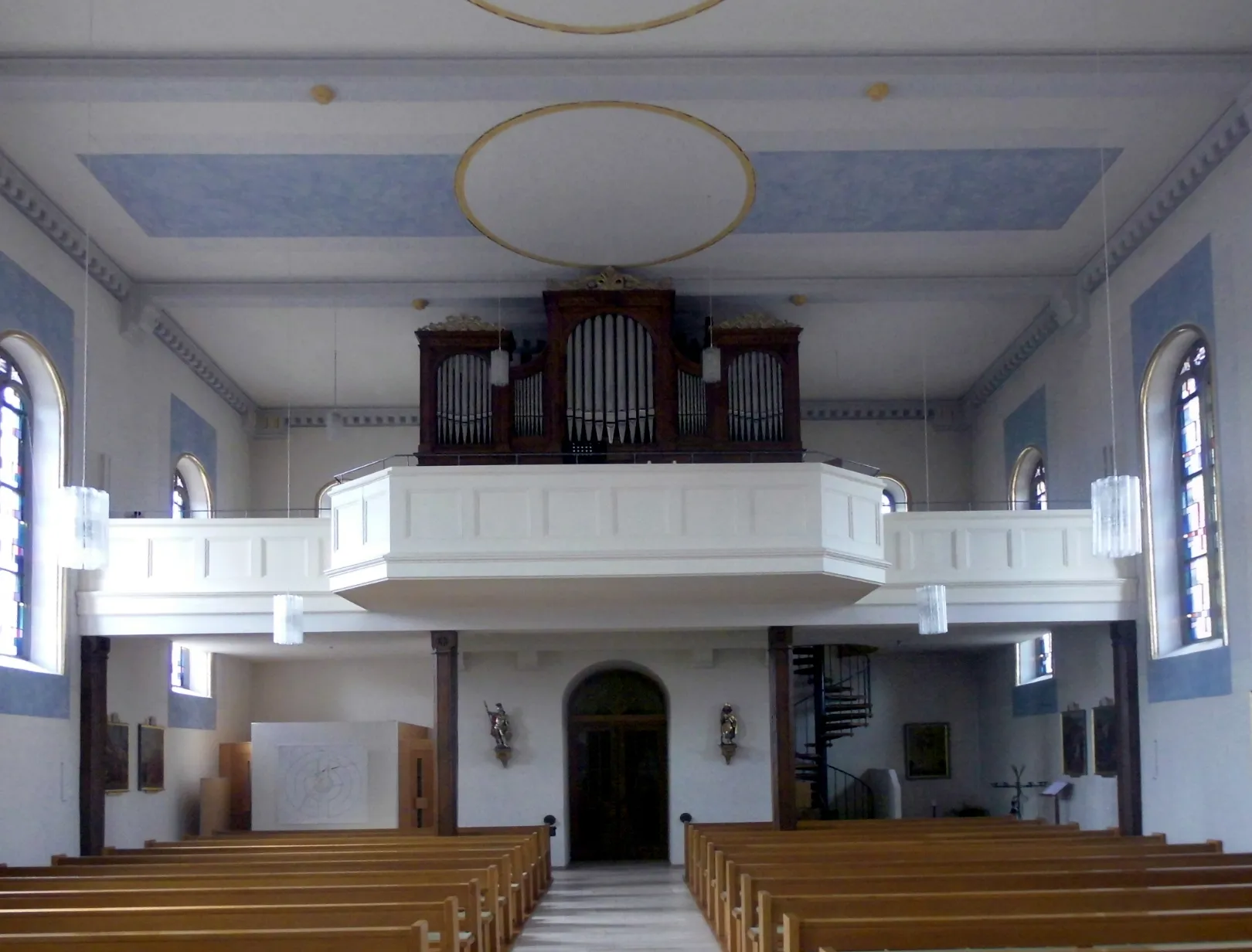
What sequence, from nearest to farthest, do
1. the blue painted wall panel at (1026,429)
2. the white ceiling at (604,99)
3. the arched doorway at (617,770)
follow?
the white ceiling at (604,99), the blue painted wall panel at (1026,429), the arched doorway at (617,770)

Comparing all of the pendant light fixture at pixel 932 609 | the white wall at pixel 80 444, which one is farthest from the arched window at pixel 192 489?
the pendant light fixture at pixel 932 609

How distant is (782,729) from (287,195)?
306 inches

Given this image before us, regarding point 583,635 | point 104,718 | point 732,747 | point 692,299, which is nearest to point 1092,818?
point 732,747

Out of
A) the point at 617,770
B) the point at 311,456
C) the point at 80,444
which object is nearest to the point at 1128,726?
the point at 617,770

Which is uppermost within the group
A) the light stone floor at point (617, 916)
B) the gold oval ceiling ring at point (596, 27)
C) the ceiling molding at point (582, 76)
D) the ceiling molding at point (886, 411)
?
the gold oval ceiling ring at point (596, 27)

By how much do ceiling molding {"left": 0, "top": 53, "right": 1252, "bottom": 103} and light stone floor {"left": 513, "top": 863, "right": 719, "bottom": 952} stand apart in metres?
7.16

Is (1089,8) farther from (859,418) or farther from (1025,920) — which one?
(859,418)

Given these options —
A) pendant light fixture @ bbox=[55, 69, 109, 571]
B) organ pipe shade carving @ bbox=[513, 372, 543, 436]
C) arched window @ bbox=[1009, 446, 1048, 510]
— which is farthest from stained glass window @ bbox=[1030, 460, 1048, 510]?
pendant light fixture @ bbox=[55, 69, 109, 571]

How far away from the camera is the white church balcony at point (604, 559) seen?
1359cm

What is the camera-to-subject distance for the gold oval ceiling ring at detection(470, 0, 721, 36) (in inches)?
409

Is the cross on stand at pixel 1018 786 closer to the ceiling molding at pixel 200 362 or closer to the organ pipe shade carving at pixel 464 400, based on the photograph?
the organ pipe shade carving at pixel 464 400

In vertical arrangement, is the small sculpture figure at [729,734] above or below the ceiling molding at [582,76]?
below

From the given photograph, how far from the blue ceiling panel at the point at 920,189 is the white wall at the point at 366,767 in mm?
7902

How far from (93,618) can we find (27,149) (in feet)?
15.9
